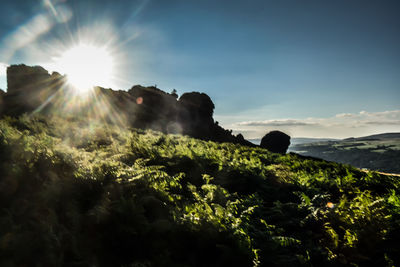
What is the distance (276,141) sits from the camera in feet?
223

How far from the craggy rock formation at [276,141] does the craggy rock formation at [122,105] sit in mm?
17225

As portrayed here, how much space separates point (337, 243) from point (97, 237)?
3.87 meters

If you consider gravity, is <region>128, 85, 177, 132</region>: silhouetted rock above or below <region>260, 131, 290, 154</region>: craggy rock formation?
above

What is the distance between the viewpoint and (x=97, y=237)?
3051 mm

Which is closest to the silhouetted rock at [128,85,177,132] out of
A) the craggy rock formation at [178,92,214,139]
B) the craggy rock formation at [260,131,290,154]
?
the craggy rock formation at [178,92,214,139]

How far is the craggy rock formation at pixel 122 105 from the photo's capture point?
35.4 meters

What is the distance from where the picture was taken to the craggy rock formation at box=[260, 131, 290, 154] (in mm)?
67812

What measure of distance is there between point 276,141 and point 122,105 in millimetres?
49068

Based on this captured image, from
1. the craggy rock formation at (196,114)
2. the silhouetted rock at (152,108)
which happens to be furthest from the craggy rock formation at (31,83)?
the craggy rock formation at (196,114)

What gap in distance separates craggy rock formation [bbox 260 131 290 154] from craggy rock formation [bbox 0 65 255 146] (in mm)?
17225

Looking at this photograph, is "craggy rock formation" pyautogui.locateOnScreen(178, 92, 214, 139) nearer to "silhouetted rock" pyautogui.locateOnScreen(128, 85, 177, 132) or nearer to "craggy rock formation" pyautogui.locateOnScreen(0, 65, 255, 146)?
"craggy rock formation" pyautogui.locateOnScreen(0, 65, 255, 146)

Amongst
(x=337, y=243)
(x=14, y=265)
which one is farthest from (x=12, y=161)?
(x=337, y=243)

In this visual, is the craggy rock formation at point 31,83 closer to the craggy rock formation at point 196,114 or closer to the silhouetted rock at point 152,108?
the silhouetted rock at point 152,108

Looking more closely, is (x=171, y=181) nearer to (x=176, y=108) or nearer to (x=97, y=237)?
(x=97, y=237)
